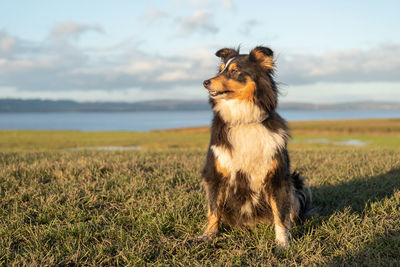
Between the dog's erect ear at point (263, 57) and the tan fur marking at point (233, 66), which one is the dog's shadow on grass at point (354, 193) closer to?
the dog's erect ear at point (263, 57)

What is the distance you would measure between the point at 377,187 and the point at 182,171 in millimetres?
4174

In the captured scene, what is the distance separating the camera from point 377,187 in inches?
269

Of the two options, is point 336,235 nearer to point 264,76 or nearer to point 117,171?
point 264,76

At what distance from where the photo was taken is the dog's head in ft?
13.6

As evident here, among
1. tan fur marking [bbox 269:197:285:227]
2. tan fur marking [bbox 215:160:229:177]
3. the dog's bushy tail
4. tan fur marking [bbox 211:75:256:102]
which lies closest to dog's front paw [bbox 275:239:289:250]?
tan fur marking [bbox 269:197:285:227]

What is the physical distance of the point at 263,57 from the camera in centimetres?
430

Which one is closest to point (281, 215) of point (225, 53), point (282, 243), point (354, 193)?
point (282, 243)

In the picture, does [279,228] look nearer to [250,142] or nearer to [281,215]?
[281,215]

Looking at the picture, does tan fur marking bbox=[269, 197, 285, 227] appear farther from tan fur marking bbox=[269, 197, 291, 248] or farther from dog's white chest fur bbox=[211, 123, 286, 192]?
dog's white chest fur bbox=[211, 123, 286, 192]

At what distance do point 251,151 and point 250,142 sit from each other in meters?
0.11

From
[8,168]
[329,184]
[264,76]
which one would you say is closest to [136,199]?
[264,76]

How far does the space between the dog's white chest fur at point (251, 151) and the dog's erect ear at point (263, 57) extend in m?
0.79

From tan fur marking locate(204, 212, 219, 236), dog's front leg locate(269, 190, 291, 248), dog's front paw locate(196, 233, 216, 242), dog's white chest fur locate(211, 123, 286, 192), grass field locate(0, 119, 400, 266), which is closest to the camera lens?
grass field locate(0, 119, 400, 266)

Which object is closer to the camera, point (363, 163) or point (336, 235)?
point (336, 235)
